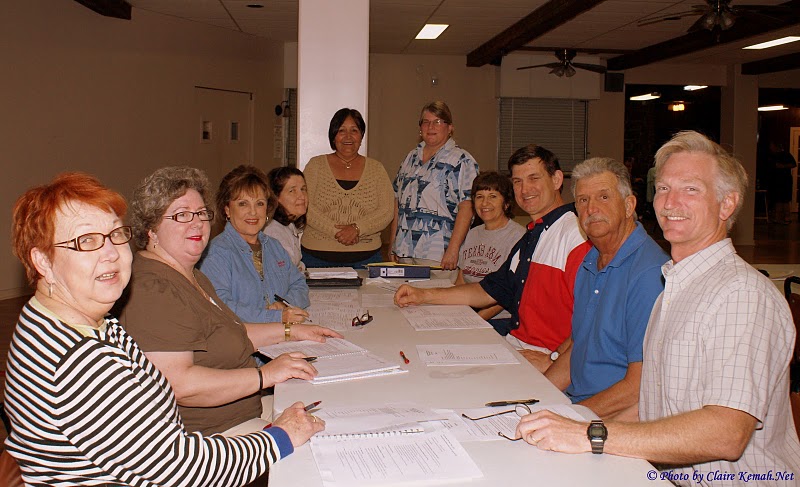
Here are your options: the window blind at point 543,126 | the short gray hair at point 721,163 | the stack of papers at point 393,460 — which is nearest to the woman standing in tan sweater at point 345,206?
the short gray hair at point 721,163

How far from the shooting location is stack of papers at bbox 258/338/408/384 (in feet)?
7.29

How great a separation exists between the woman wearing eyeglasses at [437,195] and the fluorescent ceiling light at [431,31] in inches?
200

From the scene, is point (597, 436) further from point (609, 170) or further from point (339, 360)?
point (609, 170)

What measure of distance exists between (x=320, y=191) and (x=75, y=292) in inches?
125

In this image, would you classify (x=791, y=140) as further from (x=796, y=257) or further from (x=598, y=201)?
(x=598, y=201)

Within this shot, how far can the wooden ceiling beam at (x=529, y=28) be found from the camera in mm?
7789

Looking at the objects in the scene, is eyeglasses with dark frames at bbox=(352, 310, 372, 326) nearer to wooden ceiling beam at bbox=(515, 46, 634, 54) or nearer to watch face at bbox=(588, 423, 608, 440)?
watch face at bbox=(588, 423, 608, 440)

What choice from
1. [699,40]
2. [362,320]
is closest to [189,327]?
[362,320]

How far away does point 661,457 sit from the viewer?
5.36 ft

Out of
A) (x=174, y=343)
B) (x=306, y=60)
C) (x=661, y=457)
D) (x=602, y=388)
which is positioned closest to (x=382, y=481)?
(x=661, y=457)

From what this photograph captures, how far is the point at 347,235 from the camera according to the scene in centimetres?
448

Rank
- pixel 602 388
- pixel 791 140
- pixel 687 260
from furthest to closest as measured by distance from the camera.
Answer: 1. pixel 791 140
2. pixel 602 388
3. pixel 687 260

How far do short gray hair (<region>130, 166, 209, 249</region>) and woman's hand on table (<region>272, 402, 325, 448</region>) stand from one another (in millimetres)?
848

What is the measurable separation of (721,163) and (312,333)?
148cm
